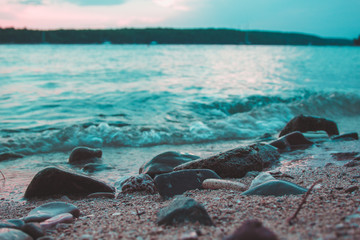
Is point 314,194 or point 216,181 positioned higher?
point 314,194

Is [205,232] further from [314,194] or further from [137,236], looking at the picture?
[314,194]

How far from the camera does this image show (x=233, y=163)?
351cm

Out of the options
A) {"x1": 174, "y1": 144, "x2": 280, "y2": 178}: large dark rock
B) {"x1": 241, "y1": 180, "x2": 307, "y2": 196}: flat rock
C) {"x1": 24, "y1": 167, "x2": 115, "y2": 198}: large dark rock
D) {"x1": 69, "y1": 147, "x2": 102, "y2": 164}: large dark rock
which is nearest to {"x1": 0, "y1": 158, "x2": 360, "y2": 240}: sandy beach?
{"x1": 241, "y1": 180, "x2": 307, "y2": 196}: flat rock

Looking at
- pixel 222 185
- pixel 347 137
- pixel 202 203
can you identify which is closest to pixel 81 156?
pixel 222 185

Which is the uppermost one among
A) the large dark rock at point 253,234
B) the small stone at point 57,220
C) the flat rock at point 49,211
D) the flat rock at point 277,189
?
the large dark rock at point 253,234

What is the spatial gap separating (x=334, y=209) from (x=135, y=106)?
7.29 metres

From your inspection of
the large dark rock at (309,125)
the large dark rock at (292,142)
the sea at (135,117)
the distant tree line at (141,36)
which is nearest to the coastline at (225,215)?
the sea at (135,117)

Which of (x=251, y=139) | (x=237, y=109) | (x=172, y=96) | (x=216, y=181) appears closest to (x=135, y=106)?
(x=172, y=96)

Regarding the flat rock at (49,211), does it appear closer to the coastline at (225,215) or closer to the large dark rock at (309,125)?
the coastline at (225,215)

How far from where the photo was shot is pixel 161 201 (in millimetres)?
2740

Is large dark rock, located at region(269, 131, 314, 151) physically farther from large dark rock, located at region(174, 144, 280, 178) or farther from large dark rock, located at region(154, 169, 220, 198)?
large dark rock, located at region(154, 169, 220, 198)

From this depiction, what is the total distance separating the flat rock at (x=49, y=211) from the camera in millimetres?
2191

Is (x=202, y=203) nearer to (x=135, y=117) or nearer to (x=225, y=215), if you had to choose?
(x=225, y=215)

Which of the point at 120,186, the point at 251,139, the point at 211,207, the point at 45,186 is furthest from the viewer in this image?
the point at 251,139
